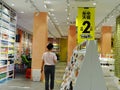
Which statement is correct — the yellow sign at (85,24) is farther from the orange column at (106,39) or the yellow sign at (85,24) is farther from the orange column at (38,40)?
the orange column at (106,39)

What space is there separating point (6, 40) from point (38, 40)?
1.64 meters

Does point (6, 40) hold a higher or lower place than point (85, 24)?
lower

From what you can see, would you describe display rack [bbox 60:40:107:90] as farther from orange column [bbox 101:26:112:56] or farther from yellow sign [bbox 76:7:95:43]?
orange column [bbox 101:26:112:56]

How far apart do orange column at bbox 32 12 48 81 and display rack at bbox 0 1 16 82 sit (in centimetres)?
119

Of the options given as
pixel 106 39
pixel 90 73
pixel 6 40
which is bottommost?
pixel 90 73

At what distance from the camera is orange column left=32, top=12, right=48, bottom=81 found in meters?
12.3

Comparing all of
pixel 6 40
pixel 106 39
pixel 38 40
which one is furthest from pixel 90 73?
pixel 106 39

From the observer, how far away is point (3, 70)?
1111cm

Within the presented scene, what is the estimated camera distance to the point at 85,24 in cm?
1012

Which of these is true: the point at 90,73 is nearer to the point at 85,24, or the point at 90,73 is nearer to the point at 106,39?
the point at 85,24

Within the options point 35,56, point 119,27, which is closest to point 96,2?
point 119,27

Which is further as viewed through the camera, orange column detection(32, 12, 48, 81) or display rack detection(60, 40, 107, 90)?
orange column detection(32, 12, 48, 81)

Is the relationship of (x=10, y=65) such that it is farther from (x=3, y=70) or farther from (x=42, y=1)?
(x=42, y=1)

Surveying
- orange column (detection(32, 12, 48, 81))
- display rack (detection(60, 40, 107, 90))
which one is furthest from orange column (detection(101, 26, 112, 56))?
display rack (detection(60, 40, 107, 90))
